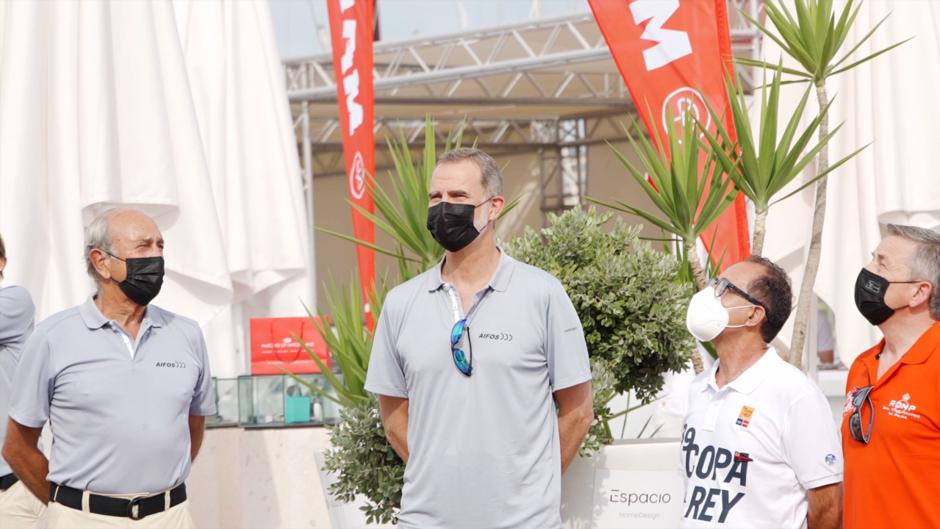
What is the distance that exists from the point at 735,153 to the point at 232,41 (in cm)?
267

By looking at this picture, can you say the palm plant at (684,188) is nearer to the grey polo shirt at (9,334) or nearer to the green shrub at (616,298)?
the green shrub at (616,298)

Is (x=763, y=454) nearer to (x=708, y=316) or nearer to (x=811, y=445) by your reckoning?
(x=811, y=445)

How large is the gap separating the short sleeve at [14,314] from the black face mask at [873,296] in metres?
2.47

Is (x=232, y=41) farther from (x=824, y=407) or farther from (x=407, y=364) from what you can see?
(x=824, y=407)

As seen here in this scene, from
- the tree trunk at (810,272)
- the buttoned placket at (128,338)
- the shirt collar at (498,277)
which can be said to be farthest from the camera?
the tree trunk at (810,272)

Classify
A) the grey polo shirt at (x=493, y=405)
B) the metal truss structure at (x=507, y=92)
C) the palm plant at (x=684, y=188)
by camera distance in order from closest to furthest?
the grey polo shirt at (x=493, y=405) → the palm plant at (x=684, y=188) → the metal truss structure at (x=507, y=92)

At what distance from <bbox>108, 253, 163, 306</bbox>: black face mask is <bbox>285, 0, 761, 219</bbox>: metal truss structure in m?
9.39

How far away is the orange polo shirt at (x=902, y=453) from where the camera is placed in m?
2.73

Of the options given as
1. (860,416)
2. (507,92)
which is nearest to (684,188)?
(860,416)

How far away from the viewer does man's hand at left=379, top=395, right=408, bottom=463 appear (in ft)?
10.3

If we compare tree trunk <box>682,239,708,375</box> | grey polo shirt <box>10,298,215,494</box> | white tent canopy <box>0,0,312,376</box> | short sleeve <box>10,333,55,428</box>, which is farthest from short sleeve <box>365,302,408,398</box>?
white tent canopy <box>0,0,312,376</box>

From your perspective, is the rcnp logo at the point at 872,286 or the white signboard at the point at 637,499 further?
the white signboard at the point at 637,499

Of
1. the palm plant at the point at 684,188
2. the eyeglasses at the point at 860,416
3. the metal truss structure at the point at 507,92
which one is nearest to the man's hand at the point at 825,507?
the eyeglasses at the point at 860,416

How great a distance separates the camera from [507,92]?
2109cm
